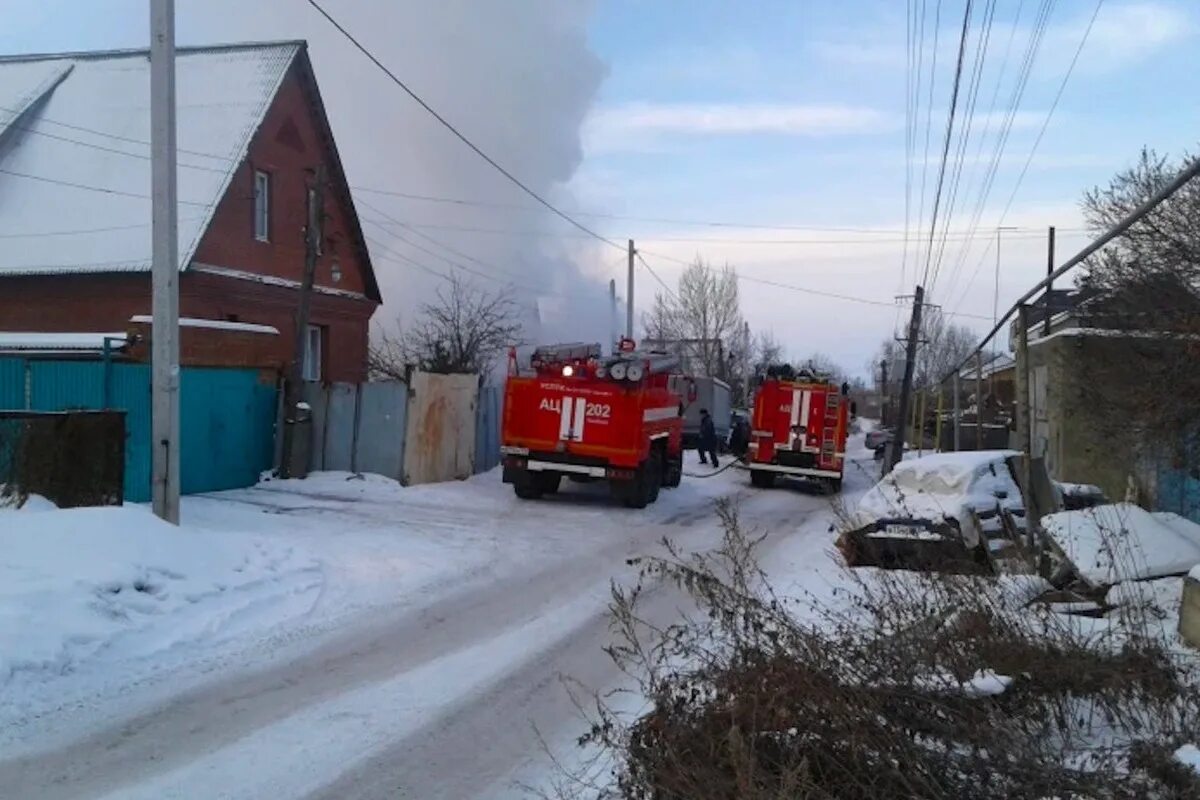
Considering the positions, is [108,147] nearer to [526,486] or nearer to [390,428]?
[390,428]

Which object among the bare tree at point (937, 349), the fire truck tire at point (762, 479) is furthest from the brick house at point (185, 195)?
the bare tree at point (937, 349)

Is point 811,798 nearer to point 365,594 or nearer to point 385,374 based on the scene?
point 365,594

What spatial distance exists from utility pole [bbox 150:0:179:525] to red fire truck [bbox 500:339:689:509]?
25.5ft

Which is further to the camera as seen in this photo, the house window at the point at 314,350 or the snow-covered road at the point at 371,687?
the house window at the point at 314,350

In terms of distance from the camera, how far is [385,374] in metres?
38.0

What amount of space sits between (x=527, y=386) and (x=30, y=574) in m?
11.0

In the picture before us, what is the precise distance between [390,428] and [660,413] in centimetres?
497

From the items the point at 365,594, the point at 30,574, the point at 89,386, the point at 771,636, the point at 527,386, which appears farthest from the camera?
the point at 527,386

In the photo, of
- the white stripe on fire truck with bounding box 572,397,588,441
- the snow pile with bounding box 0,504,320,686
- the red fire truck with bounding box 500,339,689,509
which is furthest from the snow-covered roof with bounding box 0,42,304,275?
the snow pile with bounding box 0,504,320,686

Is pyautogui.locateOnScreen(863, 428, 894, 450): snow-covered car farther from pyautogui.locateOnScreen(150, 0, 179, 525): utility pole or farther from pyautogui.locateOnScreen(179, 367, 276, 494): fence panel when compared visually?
pyautogui.locateOnScreen(150, 0, 179, 525): utility pole

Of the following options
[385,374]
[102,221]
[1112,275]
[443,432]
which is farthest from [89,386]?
[385,374]

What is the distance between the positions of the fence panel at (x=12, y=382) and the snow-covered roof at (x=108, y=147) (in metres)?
6.99

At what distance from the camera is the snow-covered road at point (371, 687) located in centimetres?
572

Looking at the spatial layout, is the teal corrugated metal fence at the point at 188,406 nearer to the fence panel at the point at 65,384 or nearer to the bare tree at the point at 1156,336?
the fence panel at the point at 65,384
